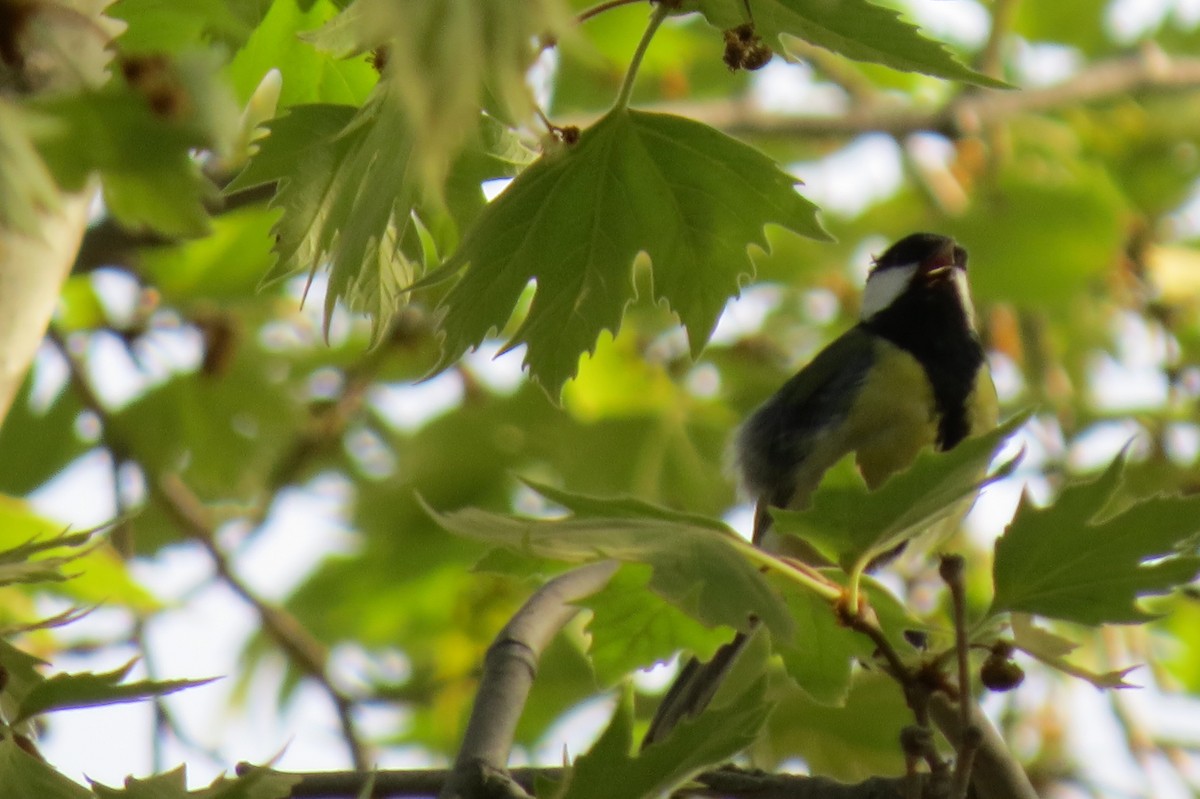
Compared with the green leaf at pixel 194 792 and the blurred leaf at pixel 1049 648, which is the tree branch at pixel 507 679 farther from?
the blurred leaf at pixel 1049 648

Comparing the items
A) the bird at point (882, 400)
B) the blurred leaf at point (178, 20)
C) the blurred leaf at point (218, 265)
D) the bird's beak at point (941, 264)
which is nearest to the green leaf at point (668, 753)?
the blurred leaf at point (178, 20)

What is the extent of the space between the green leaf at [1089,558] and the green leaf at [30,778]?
847 millimetres

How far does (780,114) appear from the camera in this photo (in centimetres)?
351

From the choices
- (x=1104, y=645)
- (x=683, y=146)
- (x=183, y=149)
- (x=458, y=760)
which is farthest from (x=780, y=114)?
(x=183, y=149)

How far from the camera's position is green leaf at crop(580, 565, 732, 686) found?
60.1 inches

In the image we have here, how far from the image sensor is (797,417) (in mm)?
3387

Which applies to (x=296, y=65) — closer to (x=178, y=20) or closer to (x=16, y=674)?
(x=178, y=20)

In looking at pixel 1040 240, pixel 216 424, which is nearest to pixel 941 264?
pixel 1040 240

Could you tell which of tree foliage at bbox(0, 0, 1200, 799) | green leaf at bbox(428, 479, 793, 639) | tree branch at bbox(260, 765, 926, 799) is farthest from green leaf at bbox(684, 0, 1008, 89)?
tree branch at bbox(260, 765, 926, 799)

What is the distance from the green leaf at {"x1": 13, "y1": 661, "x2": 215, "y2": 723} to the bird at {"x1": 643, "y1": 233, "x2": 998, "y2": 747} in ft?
6.30

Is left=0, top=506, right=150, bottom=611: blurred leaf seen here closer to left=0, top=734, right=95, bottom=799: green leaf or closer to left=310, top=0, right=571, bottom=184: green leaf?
left=0, top=734, right=95, bottom=799: green leaf

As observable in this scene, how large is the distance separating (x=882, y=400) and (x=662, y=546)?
6.82 ft

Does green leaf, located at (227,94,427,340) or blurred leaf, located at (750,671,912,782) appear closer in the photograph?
green leaf, located at (227,94,427,340)

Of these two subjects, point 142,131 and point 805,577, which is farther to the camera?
point 805,577
